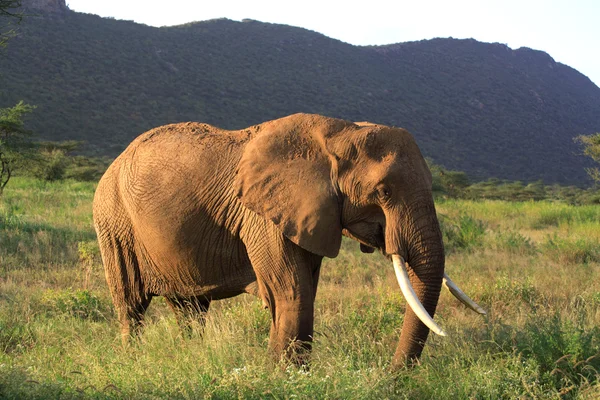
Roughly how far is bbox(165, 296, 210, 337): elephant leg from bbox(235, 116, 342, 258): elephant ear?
3.88 ft

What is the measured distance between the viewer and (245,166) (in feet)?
14.8

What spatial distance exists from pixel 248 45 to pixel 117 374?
67.7 m

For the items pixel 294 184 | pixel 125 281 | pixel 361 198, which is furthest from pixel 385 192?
pixel 125 281

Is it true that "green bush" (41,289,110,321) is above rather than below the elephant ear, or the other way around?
below

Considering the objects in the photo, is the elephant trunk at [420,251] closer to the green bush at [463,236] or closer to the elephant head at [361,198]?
the elephant head at [361,198]

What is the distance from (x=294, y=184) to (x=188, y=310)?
1759 millimetres

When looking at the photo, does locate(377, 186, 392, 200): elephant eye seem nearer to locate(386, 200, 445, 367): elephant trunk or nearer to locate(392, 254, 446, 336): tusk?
locate(386, 200, 445, 367): elephant trunk

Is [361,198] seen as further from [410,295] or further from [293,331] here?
[293,331]

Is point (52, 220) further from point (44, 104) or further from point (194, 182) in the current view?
→ point (44, 104)

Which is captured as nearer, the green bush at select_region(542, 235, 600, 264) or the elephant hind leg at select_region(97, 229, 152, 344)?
the elephant hind leg at select_region(97, 229, 152, 344)

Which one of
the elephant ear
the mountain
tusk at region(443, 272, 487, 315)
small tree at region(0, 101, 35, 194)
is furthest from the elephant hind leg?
the mountain

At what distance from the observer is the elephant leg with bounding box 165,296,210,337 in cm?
523

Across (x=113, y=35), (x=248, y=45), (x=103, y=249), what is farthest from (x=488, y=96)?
(x=103, y=249)

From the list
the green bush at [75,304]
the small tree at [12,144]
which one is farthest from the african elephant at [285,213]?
the small tree at [12,144]
